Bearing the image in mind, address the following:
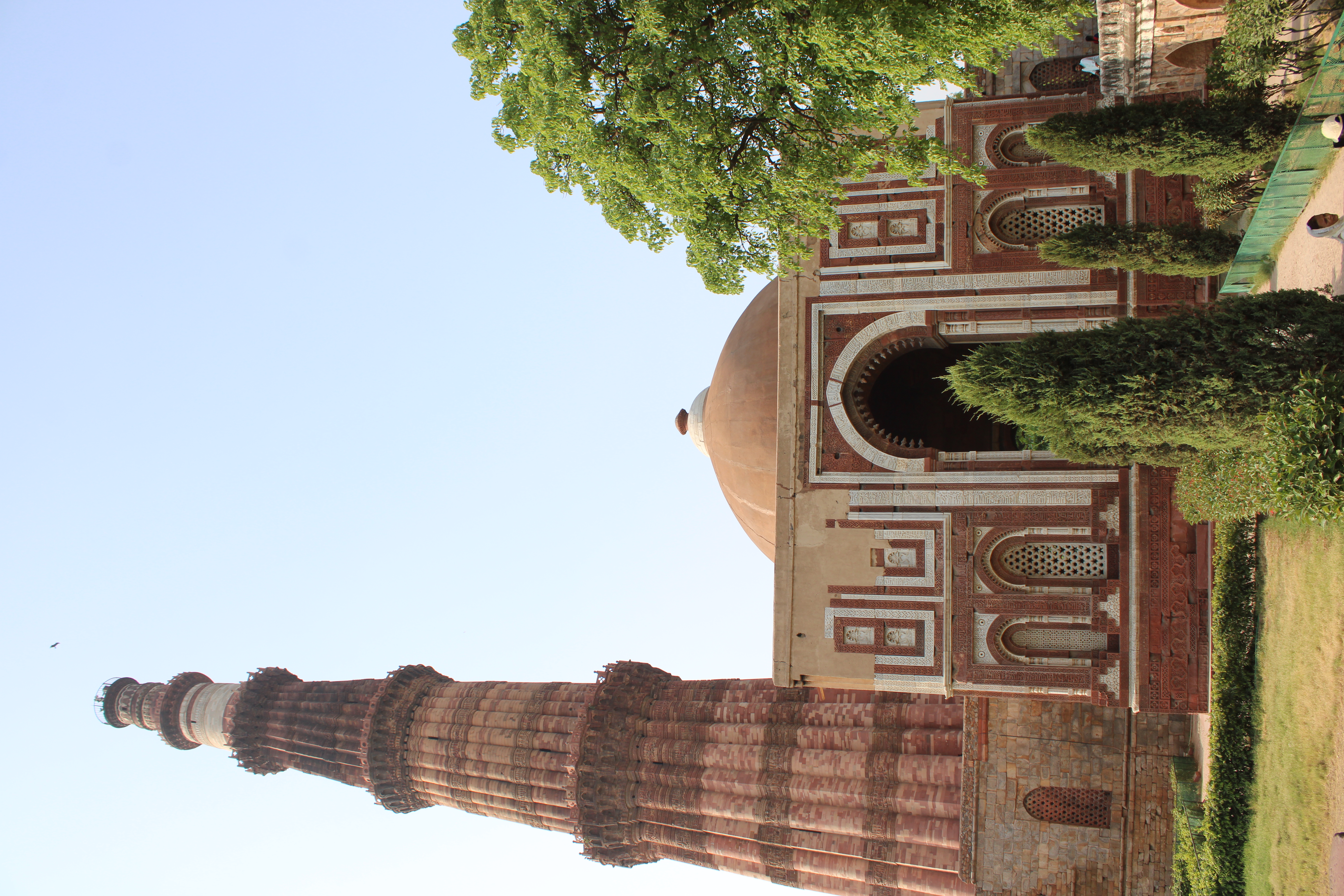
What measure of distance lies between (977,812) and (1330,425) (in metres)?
10.9

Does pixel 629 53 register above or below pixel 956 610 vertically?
Result: above

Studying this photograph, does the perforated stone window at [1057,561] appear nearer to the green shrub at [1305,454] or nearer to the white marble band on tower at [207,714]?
the green shrub at [1305,454]

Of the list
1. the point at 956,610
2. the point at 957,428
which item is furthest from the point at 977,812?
the point at 957,428

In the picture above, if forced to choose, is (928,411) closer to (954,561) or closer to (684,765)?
(954,561)

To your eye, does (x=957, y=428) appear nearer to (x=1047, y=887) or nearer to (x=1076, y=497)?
(x=1076, y=497)

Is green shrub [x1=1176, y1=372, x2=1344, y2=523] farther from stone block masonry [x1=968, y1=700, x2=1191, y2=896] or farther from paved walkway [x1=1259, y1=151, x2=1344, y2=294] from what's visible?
stone block masonry [x1=968, y1=700, x2=1191, y2=896]

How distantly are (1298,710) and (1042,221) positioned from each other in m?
7.80

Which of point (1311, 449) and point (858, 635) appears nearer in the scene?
point (1311, 449)

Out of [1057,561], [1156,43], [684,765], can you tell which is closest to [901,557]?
[1057,561]

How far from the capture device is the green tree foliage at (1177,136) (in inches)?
481

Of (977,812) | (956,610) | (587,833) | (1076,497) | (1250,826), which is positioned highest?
(1076,497)

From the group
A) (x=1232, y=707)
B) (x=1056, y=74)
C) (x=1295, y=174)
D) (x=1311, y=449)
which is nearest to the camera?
(x=1311, y=449)

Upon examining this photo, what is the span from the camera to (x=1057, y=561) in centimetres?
1398

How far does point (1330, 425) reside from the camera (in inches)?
367
